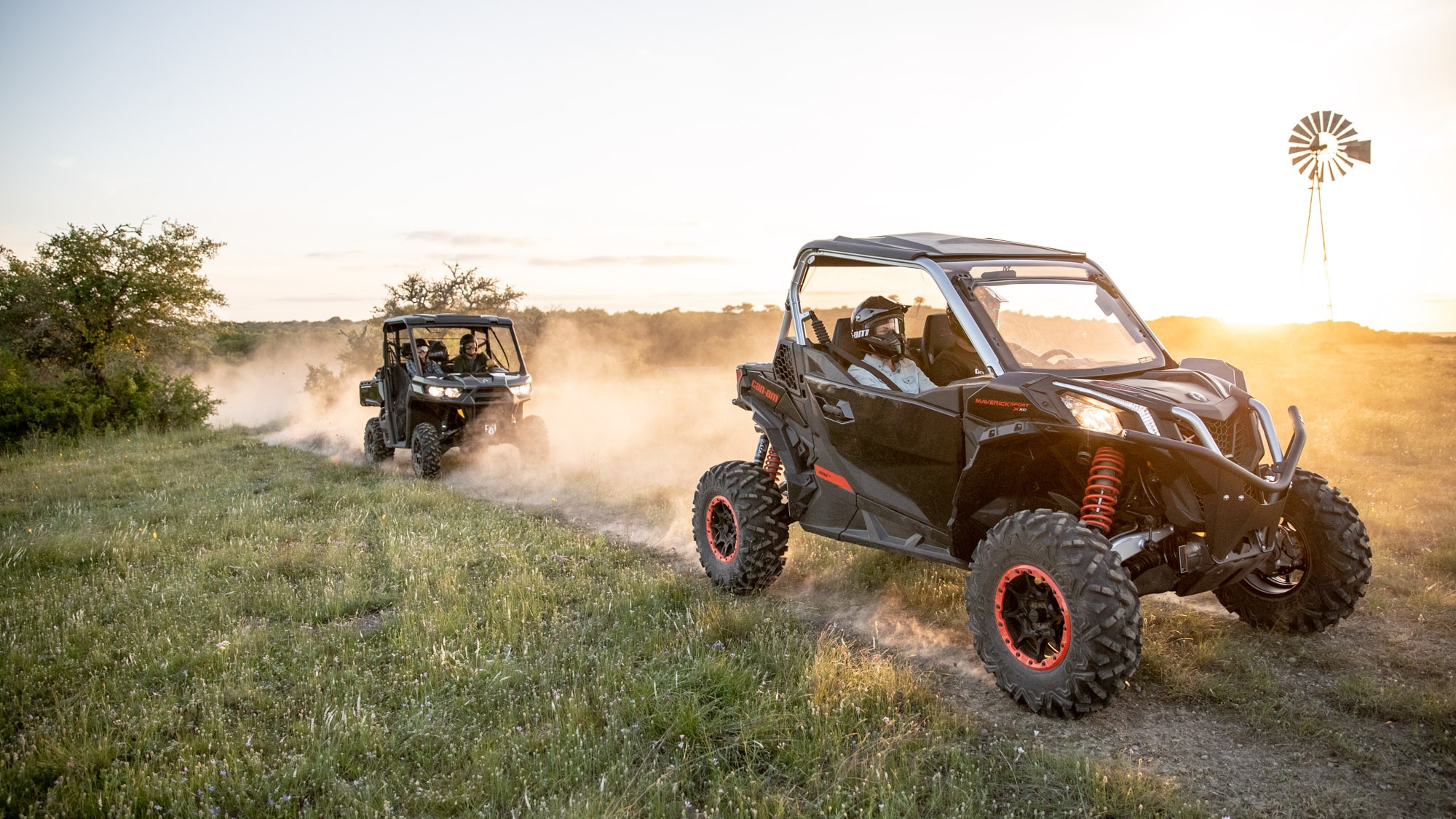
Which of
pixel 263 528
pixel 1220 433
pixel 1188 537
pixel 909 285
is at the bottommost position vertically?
pixel 263 528

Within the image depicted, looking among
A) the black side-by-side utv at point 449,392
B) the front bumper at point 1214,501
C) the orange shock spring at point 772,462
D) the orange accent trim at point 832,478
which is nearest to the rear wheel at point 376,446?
the black side-by-side utv at point 449,392

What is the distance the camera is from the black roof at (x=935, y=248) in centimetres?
544

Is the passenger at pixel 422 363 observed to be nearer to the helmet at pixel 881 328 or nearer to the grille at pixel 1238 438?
the helmet at pixel 881 328

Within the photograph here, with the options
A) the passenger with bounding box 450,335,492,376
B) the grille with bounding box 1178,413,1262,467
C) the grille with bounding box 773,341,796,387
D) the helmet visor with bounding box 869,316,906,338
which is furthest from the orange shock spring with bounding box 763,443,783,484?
the passenger with bounding box 450,335,492,376

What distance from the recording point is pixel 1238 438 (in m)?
4.68

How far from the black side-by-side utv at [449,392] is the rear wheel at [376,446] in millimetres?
214

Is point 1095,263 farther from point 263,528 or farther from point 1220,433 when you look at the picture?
point 263,528

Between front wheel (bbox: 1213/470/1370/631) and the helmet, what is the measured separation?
2.54 meters

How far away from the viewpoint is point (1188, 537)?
4566 millimetres

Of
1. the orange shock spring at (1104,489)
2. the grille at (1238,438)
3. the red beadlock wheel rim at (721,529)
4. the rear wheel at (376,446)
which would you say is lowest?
the rear wheel at (376,446)

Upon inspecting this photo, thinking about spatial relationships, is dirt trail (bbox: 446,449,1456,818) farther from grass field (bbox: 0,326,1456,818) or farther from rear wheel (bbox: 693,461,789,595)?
rear wheel (bbox: 693,461,789,595)

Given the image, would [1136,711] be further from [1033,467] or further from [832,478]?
[832,478]

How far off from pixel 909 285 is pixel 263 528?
7532 millimetres

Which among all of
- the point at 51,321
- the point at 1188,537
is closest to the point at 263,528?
Result: the point at 1188,537
